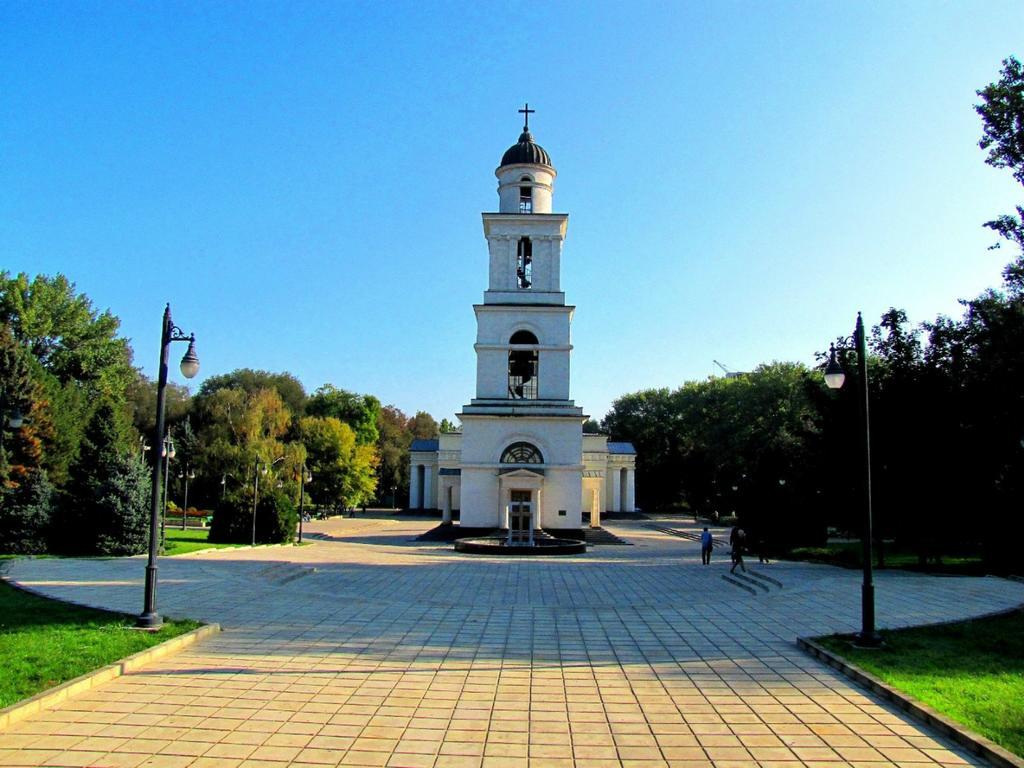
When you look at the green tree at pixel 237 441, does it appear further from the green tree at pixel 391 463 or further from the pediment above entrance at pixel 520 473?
the green tree at pixel 391 463

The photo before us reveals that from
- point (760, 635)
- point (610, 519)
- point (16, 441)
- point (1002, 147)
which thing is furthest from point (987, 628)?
point (610, 519)

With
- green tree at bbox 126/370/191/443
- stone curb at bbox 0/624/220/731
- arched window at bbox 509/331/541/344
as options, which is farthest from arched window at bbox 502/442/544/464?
green tree at bbox 126/370/191/443

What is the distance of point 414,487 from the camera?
62.6 metres

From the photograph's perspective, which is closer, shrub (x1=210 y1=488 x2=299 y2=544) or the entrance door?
shrub (x1=210 y1=488 x2=299 y2=544)

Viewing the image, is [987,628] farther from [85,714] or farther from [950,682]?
[85,714]

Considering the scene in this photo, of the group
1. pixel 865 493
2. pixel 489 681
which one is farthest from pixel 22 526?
pixel 865 493

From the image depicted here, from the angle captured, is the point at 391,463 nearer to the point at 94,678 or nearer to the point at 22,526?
the point at 22,526

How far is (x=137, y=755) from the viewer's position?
20.8 feet

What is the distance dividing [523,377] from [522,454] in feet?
→ 12.8

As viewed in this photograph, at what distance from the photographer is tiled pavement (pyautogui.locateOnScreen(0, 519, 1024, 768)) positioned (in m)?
6.61

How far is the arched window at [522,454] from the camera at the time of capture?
35.8 metres

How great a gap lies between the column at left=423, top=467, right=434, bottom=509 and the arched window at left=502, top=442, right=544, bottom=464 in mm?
27211

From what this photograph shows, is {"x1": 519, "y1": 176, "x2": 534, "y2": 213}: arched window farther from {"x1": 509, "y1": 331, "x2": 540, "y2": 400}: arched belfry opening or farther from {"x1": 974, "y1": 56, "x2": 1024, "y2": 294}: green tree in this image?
{"x1": 974, "y1": 56, "x2": 1024, "y2": 294}: green tree

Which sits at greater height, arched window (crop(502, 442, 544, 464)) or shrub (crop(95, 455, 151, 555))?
arched window (crop(502, 442, 544, 464))
